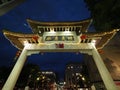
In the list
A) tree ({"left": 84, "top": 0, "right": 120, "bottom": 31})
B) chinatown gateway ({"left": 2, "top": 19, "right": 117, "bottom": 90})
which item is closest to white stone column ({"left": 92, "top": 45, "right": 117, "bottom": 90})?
chinatown gateway ({"left": 2, "top": 19, "right": 117, "bottom": 90})

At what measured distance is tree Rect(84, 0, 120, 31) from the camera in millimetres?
23880

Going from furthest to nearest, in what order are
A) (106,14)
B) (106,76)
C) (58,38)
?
(106,14), (58,38), (106,76)

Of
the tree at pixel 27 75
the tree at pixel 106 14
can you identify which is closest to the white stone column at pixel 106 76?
the tree at pixel 106 14

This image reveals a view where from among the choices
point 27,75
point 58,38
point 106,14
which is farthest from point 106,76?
point 27,75

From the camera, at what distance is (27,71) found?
1656 inches

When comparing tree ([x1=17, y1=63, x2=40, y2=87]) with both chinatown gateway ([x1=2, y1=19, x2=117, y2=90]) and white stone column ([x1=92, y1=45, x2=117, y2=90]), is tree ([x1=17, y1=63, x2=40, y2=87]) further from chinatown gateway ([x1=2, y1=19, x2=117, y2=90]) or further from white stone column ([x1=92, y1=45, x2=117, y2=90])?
white stone column ([x1=92, y1=45, x2=117, y2=90])

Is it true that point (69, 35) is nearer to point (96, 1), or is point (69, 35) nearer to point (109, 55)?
point (109, 55)

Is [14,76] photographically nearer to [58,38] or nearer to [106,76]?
[58,38]

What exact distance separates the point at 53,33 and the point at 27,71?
87.7ft

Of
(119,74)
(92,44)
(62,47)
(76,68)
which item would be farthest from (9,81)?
(76,68)

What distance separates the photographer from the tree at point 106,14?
78.3 ft

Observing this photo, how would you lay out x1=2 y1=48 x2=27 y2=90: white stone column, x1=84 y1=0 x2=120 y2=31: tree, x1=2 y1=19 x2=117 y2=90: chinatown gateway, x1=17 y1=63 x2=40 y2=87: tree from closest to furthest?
x1=2 y1=48 x2=27 y2=90: white stone column < x1=2 y1=19 x2=117 y2=90: chinatown gateway < x1=84 y1=0 x2=120 y2=31: tree < x1=17 y1=63 x2=40 y2=87: tree

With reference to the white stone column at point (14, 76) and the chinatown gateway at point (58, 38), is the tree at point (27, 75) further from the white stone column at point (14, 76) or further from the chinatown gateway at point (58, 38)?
the white stone column at point (14, 76)

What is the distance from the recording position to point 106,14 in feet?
83.0
